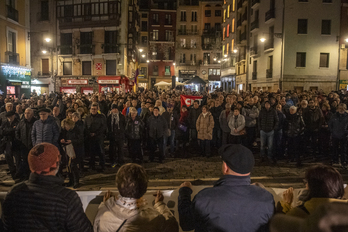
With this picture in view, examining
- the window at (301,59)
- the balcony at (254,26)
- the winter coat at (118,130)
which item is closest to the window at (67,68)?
the balcony at (254,26)

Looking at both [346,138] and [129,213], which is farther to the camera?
[346,138]

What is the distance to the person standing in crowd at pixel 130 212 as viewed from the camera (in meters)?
2.45

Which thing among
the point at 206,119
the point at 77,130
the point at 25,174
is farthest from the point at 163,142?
the point at 25,174

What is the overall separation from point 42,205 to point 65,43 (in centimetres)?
3444

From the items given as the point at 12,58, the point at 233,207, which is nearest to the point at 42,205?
the point at 233,207

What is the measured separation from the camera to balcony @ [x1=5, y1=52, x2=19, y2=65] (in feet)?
74.2

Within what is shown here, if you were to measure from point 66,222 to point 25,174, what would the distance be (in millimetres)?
6130

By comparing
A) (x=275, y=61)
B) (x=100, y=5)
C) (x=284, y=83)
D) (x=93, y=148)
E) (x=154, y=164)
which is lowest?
(x=154, y=164)

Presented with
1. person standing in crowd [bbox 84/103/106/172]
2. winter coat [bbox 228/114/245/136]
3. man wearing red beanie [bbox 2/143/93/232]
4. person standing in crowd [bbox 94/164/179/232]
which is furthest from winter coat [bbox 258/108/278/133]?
man wearing red beanie [bbox 2/143/93/232]

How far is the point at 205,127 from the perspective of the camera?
9.70m

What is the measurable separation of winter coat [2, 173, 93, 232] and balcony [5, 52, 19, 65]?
79.4ft

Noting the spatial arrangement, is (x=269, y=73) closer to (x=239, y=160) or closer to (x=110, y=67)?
(x=110, y=67)

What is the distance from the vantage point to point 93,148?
27.2 feet

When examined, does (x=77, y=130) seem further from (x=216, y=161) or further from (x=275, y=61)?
(x=275, y=61)
